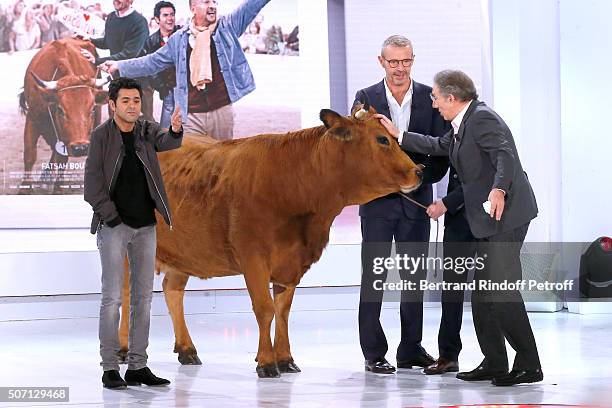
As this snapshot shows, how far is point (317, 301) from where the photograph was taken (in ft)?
35.7

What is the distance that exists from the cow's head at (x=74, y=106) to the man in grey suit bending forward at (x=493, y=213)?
4.76 metres

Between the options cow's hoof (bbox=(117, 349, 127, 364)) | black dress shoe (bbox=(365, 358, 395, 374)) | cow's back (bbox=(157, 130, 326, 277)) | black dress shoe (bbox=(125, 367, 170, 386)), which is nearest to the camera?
black dress shoe (bbox=(125, 367, 170, 386))

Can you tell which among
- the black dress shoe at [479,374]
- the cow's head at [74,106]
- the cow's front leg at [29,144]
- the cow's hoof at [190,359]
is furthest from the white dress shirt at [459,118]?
the cow's front leg at [29,144]

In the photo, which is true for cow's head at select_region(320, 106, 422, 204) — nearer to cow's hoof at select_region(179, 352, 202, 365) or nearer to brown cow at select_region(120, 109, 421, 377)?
brown cow at select_region(120, 109, 421, 377)

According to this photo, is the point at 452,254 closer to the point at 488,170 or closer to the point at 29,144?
the point at 488,170

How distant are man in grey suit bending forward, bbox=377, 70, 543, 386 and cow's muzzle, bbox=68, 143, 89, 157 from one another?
4.81 meters

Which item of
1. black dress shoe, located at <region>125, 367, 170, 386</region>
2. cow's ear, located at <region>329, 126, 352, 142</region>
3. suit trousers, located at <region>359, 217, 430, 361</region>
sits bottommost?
black dress shoe, located at <region>125, 367, 170, 386</region>

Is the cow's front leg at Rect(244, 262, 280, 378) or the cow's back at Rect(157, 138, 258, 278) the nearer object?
the cow's front leg at Rect(244, 262, 280, 378)

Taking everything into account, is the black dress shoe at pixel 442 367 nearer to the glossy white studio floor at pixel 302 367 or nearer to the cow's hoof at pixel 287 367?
the glossy white studio floor at pixel 302 367

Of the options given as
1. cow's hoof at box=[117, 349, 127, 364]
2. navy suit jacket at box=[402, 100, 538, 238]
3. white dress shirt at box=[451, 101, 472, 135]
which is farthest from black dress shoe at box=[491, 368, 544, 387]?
cow's hoof at box=[117, 349, 127, 364]

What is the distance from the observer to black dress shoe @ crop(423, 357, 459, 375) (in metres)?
6.70

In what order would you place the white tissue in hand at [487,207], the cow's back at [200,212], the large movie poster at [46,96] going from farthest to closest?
1. the large movie poster at [46,96]
2. the cow's back at [200,212]
3. the white tissue in hand at [487,207]

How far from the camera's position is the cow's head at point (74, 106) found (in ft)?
33.9

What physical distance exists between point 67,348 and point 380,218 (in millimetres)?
2735
